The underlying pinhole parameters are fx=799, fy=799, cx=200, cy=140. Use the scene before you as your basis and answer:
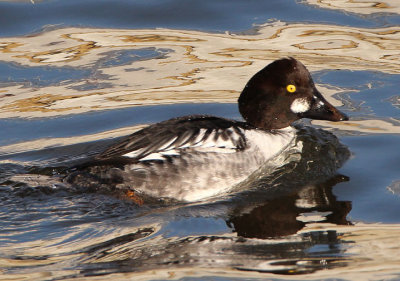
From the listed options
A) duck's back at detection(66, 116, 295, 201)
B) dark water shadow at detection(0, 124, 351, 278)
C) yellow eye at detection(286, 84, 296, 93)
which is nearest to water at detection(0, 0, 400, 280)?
dark water shadow at detection(0, 124, 351, 278)

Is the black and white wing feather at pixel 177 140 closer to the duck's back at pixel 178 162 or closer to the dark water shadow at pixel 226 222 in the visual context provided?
the duck's back at pixel 178 162

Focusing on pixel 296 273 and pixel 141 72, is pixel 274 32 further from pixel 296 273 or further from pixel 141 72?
pixel 296 273

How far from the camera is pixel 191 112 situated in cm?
1054

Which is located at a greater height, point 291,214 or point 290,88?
point 290,88

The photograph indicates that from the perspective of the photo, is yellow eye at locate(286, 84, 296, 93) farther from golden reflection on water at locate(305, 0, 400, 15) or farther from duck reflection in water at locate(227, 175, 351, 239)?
golden reflection on water at locate(305, 0, 400, 15)

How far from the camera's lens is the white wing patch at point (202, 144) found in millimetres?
8320

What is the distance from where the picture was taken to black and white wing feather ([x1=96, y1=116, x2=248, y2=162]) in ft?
27.2

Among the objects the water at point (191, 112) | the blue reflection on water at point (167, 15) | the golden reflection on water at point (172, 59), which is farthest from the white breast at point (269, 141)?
the blue reflection on water at point (167, 15)

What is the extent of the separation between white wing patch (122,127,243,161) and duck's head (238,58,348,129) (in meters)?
0.56

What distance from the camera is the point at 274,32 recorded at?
42.7 ft

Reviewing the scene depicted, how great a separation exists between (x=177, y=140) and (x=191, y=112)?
7.09 ft

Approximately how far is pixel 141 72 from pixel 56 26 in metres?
2.32

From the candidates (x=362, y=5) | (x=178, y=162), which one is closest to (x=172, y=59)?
(x=362, y=5)

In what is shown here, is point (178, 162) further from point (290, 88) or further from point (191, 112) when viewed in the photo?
point (191, 112)
